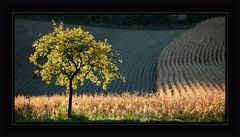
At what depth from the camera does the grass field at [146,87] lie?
9.67 meters

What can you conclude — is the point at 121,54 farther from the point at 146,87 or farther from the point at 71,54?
the point at 71,54

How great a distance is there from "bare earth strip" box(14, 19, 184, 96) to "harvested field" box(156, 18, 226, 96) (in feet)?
3.28

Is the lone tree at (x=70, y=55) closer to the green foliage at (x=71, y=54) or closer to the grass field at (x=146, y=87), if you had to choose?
the green foliage at (x=71, y=54)

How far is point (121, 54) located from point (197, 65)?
1178cm

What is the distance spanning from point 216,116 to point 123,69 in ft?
58.5

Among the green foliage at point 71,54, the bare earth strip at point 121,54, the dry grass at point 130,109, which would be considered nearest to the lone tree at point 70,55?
the green foliage at point 71,54

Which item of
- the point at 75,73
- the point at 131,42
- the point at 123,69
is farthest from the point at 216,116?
the point at 131,42

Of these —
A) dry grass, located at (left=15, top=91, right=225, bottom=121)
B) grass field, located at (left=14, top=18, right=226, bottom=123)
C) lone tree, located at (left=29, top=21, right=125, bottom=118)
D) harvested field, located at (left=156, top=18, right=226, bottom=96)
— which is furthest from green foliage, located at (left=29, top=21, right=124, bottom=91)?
harvested field, located at (left=156, top=18, right=226, bottom=96)

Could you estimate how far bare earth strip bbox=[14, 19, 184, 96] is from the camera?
17.5m

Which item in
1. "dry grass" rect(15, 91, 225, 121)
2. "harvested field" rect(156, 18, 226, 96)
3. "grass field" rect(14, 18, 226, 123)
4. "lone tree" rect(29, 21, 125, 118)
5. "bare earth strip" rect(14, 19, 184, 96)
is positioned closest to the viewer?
"dry grass" rect(15, 91, 225, 121)

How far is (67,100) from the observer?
1059 cm

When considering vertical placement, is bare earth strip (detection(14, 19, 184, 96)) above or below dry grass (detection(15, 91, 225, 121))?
above

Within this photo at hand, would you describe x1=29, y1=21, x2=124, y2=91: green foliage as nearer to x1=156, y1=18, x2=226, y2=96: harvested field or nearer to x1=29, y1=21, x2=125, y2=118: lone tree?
x1=29, y1=21, x2=125, y2=118: lone tree
